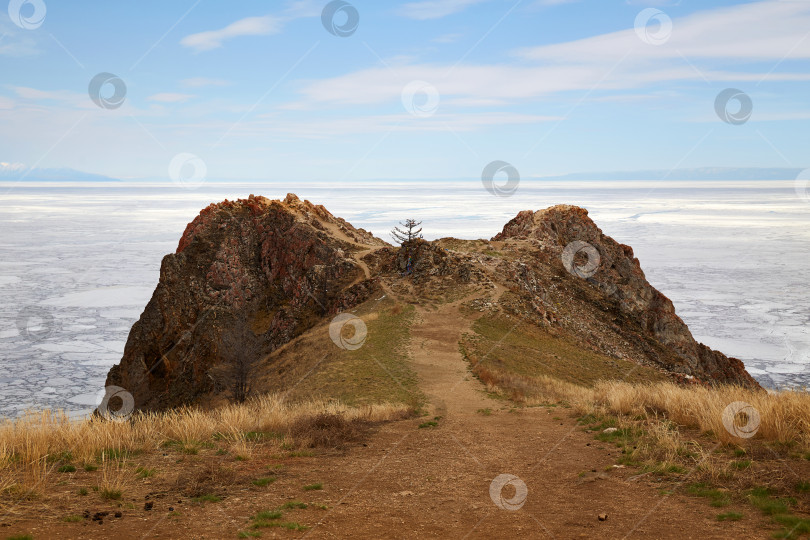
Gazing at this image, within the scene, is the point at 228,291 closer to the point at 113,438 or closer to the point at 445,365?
the point at 445,365

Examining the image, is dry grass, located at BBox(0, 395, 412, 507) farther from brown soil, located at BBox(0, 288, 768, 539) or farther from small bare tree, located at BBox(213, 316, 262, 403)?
small bare tree, located at BBox(213, 316, 262, 403)

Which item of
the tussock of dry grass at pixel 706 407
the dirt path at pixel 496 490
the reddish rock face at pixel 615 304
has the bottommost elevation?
the dirt path at pixel 496 490

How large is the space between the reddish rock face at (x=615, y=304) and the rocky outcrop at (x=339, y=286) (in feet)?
0.36

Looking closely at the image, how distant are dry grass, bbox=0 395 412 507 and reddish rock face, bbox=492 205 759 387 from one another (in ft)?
89.2

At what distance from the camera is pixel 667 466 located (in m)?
10.4

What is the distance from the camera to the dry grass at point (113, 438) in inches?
371

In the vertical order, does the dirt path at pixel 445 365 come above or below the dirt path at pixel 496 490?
above

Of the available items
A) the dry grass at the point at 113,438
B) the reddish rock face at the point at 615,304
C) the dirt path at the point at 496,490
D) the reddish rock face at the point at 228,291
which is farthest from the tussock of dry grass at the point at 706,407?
the reddish rock face at the point at 228,291

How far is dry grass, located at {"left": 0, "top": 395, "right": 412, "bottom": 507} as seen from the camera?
941cm

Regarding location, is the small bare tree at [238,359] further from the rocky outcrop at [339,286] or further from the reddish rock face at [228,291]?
the reddish rock face at [228,291]

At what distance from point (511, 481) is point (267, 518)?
14.2 ft

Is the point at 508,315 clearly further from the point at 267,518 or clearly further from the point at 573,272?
the point at 267,518

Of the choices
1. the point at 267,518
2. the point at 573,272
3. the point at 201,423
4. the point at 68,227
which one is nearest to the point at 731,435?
the point at 267,518

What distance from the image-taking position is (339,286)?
42.9 meters
